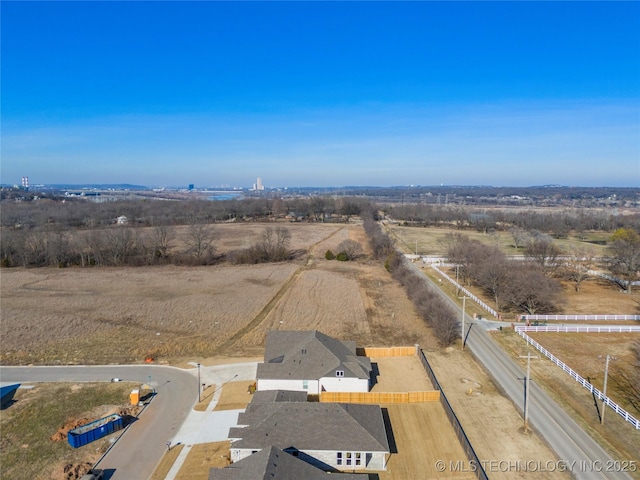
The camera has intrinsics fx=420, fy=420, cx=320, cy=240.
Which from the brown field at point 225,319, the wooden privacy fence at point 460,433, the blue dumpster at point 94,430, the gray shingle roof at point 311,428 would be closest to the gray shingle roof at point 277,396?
the gray shingle roof at point 311,428

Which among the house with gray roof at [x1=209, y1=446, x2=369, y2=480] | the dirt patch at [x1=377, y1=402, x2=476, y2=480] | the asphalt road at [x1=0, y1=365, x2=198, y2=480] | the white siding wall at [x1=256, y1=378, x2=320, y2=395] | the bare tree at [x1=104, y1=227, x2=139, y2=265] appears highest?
the bare tree at [x1=104, y1=227, x2=139, y2=265]

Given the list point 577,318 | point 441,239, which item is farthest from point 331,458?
point 441,239

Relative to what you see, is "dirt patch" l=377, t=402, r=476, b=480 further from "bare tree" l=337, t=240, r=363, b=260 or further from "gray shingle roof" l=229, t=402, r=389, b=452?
"bare tree" l=337, t=240, r=363, b=260

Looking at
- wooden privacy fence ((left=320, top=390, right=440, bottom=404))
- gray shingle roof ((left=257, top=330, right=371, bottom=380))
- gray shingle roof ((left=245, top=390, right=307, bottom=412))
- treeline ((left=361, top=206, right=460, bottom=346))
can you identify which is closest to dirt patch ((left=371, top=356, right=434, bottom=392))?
wooden privacy fence ((left=320, top=390, right=440, bottom=404))

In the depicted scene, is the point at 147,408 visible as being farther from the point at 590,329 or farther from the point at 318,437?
the point at 590,329

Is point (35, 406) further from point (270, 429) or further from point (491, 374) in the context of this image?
point (491, 374)

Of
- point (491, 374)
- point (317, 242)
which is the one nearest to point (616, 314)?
point (491, 374)
